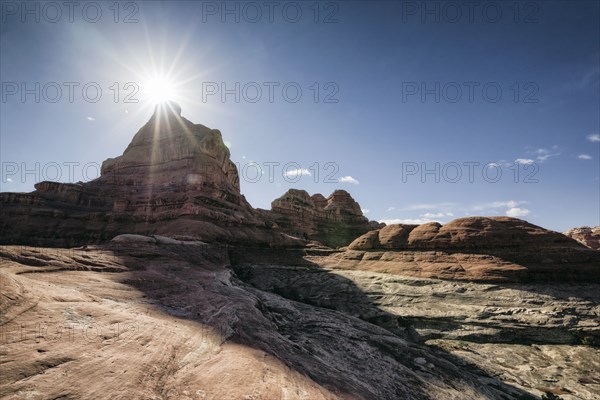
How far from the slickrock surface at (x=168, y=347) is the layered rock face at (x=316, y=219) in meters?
54.4

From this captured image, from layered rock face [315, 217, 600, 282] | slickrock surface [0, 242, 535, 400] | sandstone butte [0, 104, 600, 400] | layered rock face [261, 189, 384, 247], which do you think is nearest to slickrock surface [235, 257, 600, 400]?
sandstone butte [0, 104, 600, 400]

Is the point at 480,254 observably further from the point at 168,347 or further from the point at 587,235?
the point at 587,235

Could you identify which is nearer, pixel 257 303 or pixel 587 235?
pixel 257 303

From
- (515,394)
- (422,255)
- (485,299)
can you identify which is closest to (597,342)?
(485,299)

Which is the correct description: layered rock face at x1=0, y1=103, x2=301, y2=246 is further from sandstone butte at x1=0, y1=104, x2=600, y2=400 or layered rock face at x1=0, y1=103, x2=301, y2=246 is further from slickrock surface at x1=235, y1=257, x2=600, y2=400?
slickrock surface at x1=235, y1=257, x2=600, y2=400

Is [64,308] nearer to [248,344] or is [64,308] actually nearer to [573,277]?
[248,344]

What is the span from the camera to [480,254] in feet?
87.9

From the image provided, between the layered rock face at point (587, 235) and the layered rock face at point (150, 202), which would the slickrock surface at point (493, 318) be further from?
the layered rock face at point (587, 235)

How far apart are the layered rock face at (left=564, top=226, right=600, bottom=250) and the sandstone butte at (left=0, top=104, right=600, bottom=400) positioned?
8240 cm

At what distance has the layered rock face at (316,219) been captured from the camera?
234 ft

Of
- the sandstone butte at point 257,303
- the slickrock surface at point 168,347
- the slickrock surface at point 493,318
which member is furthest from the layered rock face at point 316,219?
the slickrock surface at point 168,347

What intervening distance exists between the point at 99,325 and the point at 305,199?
237 feet

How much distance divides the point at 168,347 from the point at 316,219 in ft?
242

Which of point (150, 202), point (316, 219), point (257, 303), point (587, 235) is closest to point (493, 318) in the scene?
point (257, 303)
